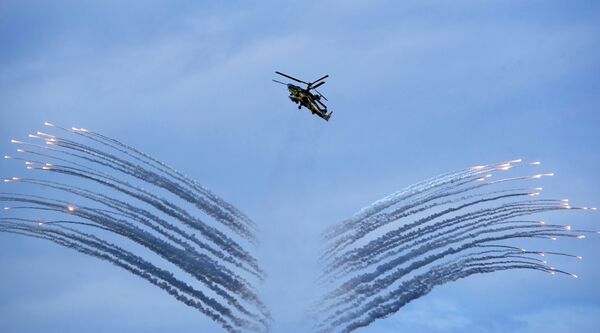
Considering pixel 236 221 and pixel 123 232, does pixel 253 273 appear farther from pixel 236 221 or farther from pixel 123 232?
pixel 123 232

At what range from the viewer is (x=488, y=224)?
11050 centimetres

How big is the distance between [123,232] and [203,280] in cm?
935

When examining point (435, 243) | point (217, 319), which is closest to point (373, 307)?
point (435, 243)

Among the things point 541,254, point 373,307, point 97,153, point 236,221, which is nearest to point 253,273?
point 236,221

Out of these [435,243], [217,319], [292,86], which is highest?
[292,86]

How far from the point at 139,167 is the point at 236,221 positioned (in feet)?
37.6

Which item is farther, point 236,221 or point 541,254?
point 236,221

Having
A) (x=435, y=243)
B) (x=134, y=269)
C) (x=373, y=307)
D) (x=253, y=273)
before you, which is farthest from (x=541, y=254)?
(x=134, y=269)

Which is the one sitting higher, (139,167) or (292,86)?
(292,86)

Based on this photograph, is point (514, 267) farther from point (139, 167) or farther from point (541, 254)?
point (139, 167)

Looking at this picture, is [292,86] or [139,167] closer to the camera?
[139,167]

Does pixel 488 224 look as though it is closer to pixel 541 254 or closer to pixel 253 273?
pixel 541 254

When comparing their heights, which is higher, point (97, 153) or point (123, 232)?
point (97, 153)

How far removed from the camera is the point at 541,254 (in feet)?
351
